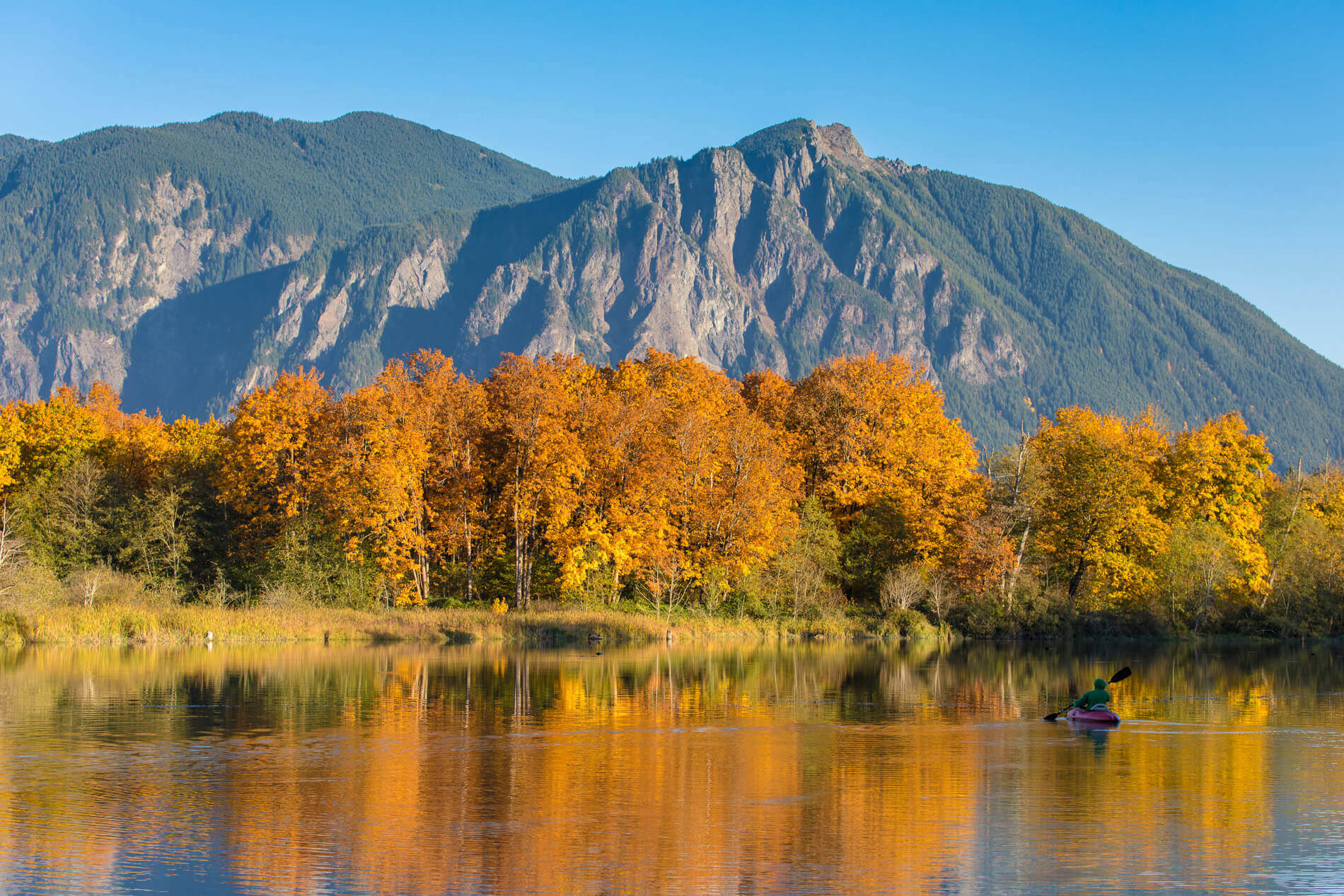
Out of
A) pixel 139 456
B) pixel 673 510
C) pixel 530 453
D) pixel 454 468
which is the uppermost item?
pixel 139 456

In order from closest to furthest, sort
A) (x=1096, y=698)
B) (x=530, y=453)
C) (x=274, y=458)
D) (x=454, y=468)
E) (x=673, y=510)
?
1. (x=1096, y=698)
2. (x=530, y=453)
3. (x=274, y=458)
4. (x=673, y=510)
5. (x=454, y=468)

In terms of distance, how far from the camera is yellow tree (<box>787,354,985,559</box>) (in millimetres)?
72500

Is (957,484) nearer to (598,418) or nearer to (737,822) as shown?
(598,418)

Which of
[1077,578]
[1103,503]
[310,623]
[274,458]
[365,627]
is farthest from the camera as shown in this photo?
[1077,578]

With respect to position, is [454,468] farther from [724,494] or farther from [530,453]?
[724,494]

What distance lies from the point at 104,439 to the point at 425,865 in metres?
70.1

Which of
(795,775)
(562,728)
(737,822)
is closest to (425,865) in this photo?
(737,822)

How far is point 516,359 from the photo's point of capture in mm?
70812

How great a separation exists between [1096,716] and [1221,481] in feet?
159

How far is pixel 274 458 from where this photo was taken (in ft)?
219

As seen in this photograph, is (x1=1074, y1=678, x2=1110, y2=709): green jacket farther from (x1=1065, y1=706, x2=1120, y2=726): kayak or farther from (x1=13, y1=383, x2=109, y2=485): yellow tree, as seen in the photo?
(x1=13, y1=383, x2=109, y2=485): yellow tree

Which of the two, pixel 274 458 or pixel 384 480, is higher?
pixel 274 458

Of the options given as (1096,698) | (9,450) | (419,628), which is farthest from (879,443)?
(9,450)

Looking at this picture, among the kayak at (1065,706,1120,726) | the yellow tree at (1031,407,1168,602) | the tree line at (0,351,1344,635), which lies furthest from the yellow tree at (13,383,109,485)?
the kayak at (1065,706,1120,726)
